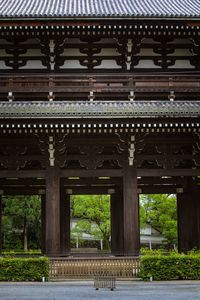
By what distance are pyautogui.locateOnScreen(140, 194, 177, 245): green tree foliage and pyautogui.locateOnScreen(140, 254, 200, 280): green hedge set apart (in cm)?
1876

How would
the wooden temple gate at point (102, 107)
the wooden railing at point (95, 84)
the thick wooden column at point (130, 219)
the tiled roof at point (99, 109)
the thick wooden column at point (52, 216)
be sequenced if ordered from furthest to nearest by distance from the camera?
1. the wooden railing at point (95, 84)
2. the thick wooden column at point (130, 219)
3. the thick wooden column at point (52, 216)
4. the wooden temple gate at point (102, 107)
5. the tiled roof at point (99, 109)

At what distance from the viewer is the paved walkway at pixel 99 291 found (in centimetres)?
1408

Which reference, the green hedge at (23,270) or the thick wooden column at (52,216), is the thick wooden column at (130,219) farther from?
the green hedge at (23,270)

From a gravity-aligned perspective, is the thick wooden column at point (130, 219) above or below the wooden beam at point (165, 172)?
below

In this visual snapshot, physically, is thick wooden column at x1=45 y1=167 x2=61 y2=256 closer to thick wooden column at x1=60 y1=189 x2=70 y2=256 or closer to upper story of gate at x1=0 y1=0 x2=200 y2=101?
upper story of gate at x1=0 y1=0 x2=200 y2=101

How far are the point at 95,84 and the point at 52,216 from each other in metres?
6.18

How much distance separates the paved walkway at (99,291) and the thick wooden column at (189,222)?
5683 mm

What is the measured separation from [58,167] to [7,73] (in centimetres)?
511

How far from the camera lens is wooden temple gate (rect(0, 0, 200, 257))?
755 inches

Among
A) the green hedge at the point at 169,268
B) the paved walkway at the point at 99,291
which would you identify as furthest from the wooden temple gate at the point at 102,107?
the paved walkway at the point at 99,291

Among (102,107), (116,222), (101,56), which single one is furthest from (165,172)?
(116,222)

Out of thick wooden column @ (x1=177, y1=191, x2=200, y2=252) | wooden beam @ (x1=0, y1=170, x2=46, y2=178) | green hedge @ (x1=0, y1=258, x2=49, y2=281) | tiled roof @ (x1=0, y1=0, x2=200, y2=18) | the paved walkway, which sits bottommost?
the paved walkway

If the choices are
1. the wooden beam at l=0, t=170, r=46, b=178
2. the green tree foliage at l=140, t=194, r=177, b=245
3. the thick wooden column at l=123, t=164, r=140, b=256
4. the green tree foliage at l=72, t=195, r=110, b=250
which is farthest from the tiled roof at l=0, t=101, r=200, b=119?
the green tree foliage at l=72, t=195, r=110, b=250

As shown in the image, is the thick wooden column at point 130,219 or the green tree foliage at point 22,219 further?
the green tree foliage at point 22,219
